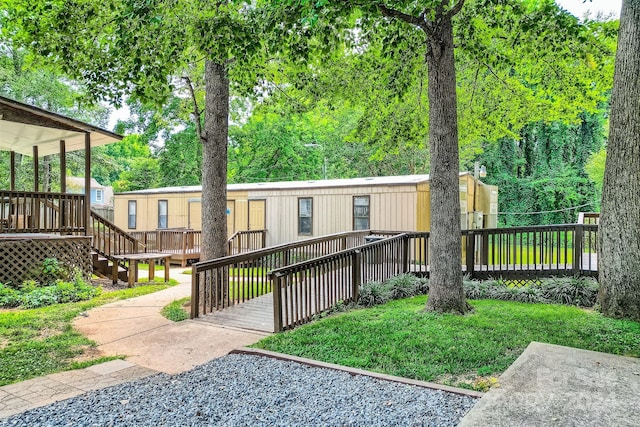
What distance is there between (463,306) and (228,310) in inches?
139

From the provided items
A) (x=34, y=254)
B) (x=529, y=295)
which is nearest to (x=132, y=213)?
(x=34, y=254)

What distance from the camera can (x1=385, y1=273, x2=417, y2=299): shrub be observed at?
7.61 m

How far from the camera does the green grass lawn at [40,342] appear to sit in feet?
13.5

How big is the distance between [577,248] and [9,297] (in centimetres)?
1034

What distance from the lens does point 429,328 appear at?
16.6 ft

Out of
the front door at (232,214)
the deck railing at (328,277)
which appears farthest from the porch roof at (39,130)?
the deck railing at (328,277)

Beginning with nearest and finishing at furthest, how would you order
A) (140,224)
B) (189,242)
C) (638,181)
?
(638,181) → (189,242) → (140,224)

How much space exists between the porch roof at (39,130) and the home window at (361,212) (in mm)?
6756

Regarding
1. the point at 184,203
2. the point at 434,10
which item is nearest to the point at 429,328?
the point at 434,10

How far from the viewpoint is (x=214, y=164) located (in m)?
7.25

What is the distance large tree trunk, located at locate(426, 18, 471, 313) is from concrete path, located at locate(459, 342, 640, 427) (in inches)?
75.7

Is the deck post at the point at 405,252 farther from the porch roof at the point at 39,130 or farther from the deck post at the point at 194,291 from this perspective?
the porch roof at the point at 39,130

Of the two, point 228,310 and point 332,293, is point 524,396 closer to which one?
point 332,293

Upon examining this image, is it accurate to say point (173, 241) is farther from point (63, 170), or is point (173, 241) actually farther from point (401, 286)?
point (401, 286)
